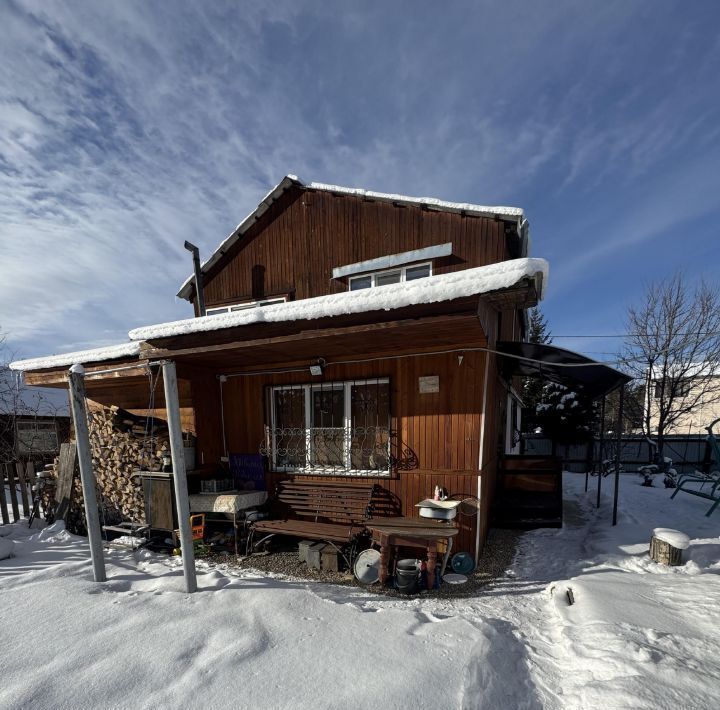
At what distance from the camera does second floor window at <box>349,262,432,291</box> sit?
7.88 metres

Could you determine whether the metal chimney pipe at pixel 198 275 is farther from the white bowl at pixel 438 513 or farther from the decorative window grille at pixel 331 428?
the white bowl at pixel 438 513

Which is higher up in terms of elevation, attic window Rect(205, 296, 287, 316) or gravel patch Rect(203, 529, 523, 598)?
attic window Rect(205, 296, 287, 316)

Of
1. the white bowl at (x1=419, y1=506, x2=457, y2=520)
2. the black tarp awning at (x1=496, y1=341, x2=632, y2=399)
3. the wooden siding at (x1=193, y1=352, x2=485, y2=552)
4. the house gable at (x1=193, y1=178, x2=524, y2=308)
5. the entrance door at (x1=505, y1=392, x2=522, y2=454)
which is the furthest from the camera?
the entrance door at (x1=505, y1=392, x2=522, y2=454)

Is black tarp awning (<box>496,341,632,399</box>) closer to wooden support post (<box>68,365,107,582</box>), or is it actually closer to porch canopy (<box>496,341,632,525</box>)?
porch canopy (<box>496,341,632,525</box>)

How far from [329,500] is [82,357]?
5.60 meters

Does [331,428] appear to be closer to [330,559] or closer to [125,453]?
[330,559]

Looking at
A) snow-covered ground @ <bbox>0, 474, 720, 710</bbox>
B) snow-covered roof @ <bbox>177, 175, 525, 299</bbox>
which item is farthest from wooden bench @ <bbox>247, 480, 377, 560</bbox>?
snow-covered roof @ <bbox>177, 175, 525, 299</bbox>

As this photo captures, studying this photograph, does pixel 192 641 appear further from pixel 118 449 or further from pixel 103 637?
pixel 118 449

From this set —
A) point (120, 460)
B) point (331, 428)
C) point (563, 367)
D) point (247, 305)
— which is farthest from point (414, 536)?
point (247, 305)

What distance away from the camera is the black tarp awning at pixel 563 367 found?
17.4ft

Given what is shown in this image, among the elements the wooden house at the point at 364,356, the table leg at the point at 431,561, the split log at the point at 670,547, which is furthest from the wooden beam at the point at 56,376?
the split log at the point at 670,547

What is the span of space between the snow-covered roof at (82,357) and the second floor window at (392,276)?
4638 millimetres

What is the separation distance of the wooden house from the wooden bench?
21 centimetres

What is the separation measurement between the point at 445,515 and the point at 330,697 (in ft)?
8.83
